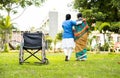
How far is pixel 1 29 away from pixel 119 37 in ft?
54.7

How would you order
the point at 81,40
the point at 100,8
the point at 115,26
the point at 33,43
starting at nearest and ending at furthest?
1. the point at 33,43
2. the point at 81,40
3. the point at 115,26
4. the point at 100,8

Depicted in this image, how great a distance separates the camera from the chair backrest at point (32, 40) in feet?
34.2

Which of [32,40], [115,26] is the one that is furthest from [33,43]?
[115,26]

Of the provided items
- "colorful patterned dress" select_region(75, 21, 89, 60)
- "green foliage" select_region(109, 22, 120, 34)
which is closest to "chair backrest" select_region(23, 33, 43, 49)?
"colorful patterned dress" select_region(75, 21, 89, 60)

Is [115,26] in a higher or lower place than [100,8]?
lower

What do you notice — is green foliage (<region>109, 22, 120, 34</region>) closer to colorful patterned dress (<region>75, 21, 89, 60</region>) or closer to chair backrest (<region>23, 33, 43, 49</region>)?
colorful patterned dress (<region>75, 21, 89, 60</region>)

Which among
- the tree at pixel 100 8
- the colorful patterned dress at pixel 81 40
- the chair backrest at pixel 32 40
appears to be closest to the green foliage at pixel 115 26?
the tree at pixel 100 8

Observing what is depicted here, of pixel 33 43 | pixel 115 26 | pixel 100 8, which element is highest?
pixel 100 8

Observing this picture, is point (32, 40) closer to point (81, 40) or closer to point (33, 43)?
point (33, 43)

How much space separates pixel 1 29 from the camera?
27188 millimetres

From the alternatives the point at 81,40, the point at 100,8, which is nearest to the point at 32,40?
the point at 81,40

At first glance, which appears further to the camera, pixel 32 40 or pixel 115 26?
pixel 115 26

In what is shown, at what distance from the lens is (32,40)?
413 inches

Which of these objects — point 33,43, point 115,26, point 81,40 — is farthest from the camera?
point 115,26
